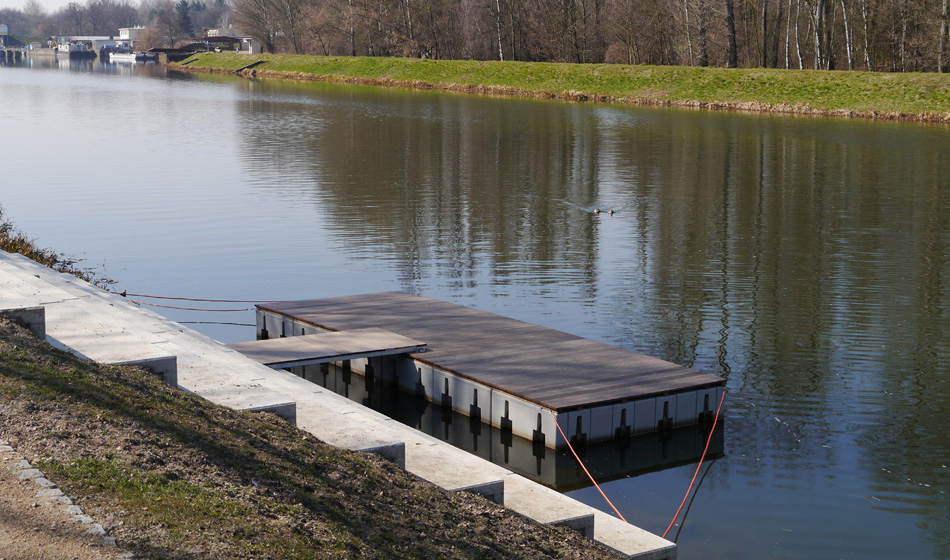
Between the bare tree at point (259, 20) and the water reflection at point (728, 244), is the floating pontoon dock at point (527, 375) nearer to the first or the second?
the water reflection at point (728, 244)

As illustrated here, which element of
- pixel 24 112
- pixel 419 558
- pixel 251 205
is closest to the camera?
pixel 419 558

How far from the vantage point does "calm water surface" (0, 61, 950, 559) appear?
35.6 feet

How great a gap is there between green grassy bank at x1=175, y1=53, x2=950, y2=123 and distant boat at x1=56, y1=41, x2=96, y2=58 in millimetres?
118895

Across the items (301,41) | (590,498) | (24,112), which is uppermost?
(301,41)

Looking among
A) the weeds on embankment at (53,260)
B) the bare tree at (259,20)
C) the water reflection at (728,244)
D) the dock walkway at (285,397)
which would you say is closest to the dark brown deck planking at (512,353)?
the water reflection at (728,244)

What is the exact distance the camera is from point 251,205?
2634cm

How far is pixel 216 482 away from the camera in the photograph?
6559 mm

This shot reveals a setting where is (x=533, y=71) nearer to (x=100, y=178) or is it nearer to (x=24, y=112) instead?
(x=24, y=112)

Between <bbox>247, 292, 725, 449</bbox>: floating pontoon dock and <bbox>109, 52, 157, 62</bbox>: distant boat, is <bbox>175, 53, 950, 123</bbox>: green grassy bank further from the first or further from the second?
<bbox>109, 52, 157, 62</bbox>: distant boat

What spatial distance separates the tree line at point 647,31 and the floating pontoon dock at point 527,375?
45.7 metres

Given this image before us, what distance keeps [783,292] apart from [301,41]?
93.1 meters

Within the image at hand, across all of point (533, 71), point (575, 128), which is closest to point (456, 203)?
point (575, 128)

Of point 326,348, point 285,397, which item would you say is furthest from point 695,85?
point 285,397

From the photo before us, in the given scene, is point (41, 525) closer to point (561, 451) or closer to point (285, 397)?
point (285, 397)
